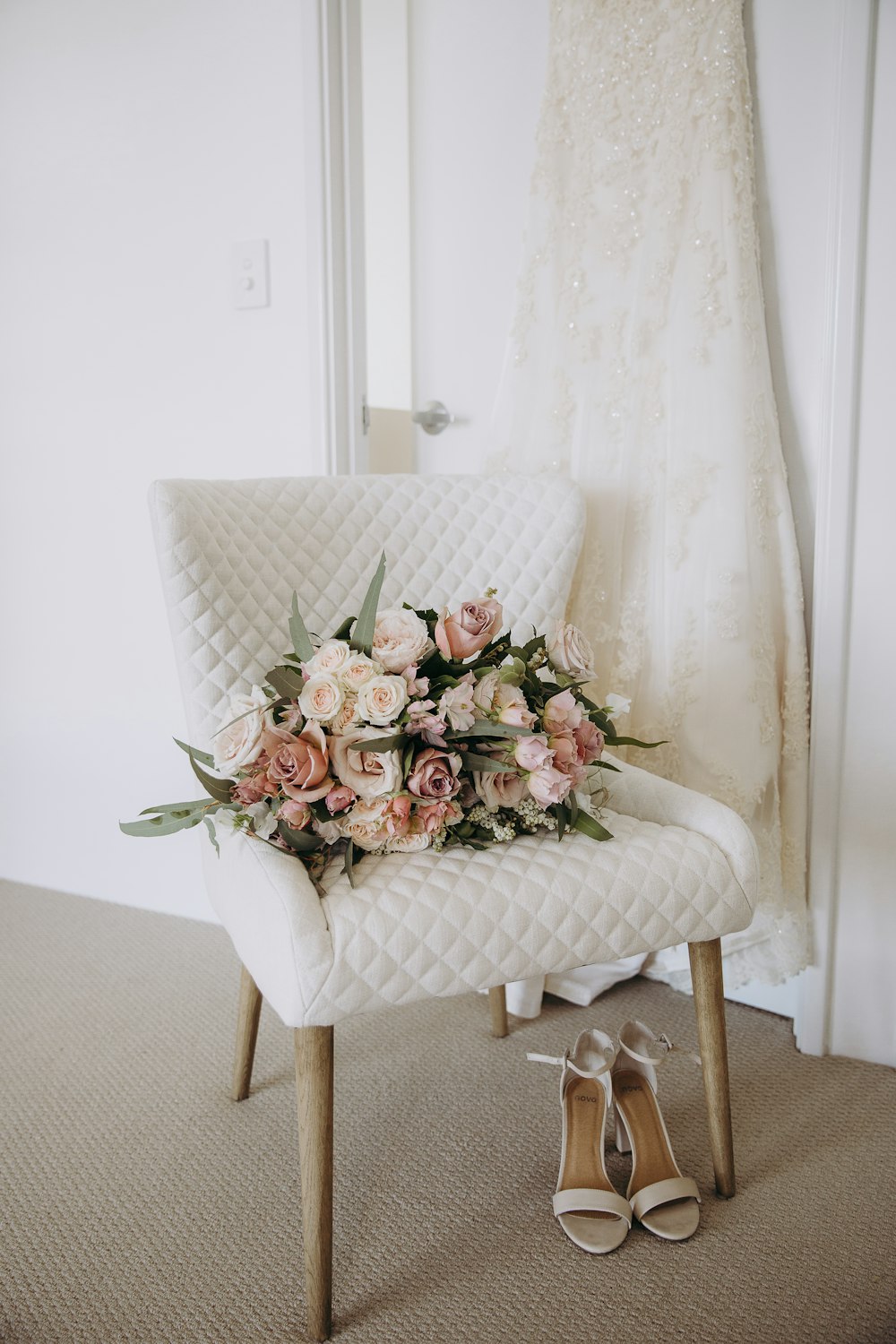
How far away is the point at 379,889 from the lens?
104 cm

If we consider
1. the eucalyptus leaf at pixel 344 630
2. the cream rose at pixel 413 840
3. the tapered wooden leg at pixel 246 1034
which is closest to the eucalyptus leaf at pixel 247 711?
the eucalyptus leaf at pixel 344 630

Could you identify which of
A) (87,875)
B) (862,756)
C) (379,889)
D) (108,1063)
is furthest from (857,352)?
(87,875)

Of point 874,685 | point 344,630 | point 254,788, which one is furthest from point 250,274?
point 874,685

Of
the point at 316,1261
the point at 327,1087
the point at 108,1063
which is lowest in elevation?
the point at 108,1063

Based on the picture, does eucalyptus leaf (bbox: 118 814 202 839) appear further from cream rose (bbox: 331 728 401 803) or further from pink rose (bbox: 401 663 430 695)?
pink rose (bbox: 401 663 430 695)

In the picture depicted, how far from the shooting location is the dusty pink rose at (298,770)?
1012 millimetres

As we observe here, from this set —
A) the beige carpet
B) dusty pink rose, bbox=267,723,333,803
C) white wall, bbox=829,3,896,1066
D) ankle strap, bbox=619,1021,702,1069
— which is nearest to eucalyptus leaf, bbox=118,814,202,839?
dusty pink rose, bbox=267,723,333,803

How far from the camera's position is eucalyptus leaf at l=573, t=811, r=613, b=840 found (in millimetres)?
1111

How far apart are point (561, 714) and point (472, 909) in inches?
9.8

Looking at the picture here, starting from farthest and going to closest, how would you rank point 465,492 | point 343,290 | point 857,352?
1. point 343,290
2. point 465,492
3. point 857,352

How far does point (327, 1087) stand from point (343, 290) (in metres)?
1.48

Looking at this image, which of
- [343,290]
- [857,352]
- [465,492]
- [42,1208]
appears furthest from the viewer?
[343,290]

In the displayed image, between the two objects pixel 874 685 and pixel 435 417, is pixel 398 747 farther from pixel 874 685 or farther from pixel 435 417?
pixel 435 417

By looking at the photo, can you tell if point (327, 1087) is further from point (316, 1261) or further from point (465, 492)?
point (465, 492)
